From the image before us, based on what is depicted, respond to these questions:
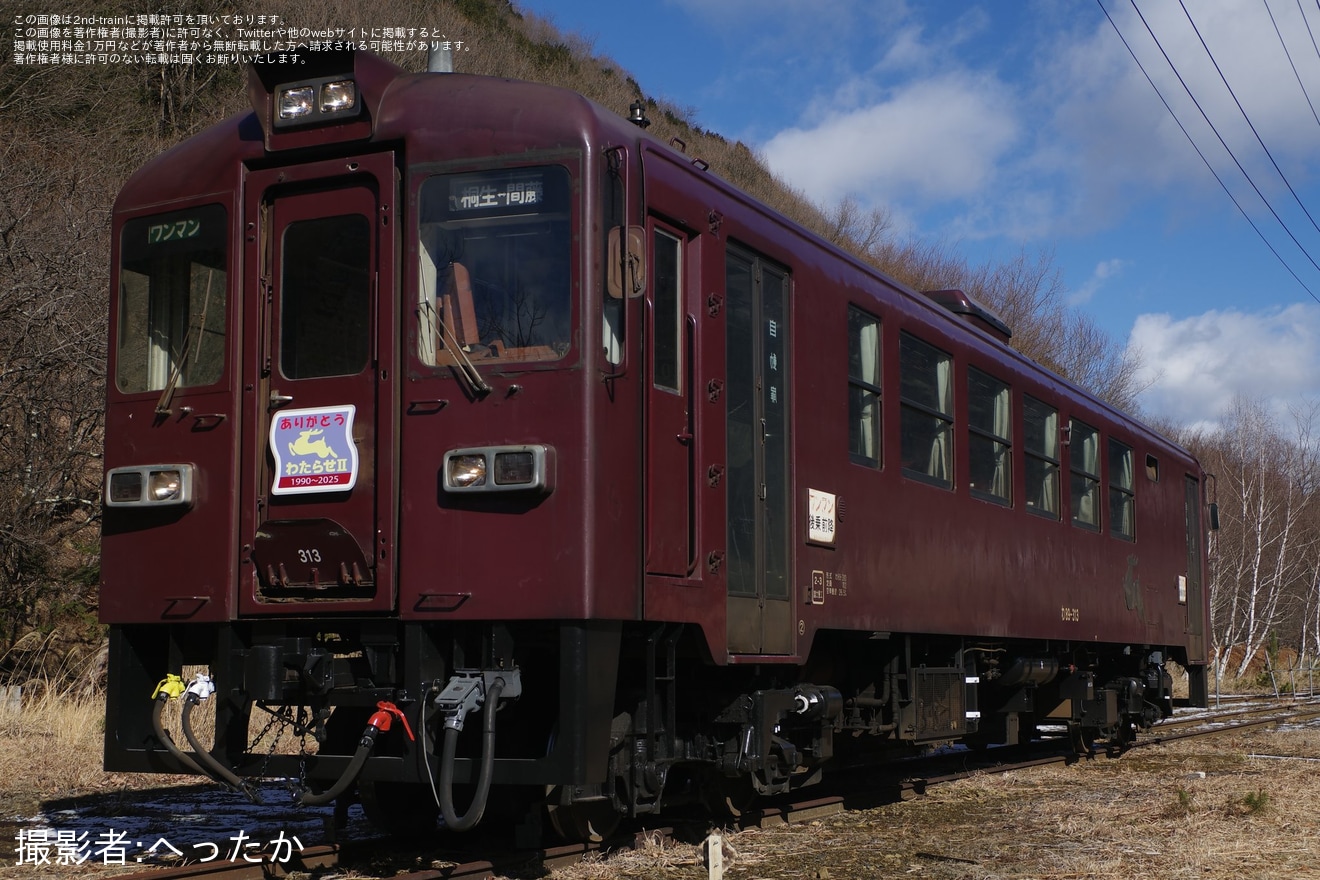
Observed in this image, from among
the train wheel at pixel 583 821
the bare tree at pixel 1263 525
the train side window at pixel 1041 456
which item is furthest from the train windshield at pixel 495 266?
the bare tree at pixel 1263 525

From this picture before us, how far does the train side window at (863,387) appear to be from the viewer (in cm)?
837

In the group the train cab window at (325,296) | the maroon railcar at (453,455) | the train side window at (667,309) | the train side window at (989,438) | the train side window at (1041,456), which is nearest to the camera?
the maroon railcar at (453,455)

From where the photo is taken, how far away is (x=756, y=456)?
7098 millimetres

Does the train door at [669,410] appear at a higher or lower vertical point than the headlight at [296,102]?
lower

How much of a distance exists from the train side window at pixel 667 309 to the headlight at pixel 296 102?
5.56 feet

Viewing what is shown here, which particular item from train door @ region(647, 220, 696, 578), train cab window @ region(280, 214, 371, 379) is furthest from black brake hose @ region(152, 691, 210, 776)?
train door @ region(647, 220, 696, 578)

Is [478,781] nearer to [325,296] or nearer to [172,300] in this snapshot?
[325,296]

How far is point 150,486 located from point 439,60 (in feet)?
8.40

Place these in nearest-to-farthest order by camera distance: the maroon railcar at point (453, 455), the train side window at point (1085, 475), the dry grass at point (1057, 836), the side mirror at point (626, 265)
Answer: the maroon railcar at point (453, 455) < the side mirror at point (626, 265) < the dry grass at point (1057, 836) < the train side window at point (1085, 475)

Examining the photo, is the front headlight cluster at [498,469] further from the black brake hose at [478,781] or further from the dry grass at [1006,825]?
Answer: the dry grass at [1006,825]

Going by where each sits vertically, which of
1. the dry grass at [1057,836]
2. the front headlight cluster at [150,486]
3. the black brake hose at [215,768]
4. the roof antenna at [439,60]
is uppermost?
the roof antenna at [439,60]

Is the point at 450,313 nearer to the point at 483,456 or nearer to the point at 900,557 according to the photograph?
the point at 483,456

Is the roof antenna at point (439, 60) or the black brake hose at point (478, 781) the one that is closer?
the black brake hose at point (478, 781)

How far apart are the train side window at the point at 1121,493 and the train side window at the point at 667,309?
8206 mm
